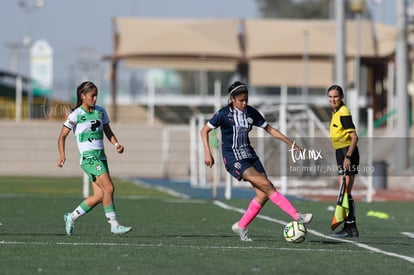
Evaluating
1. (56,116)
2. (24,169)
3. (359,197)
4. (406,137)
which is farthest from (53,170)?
(359,197)

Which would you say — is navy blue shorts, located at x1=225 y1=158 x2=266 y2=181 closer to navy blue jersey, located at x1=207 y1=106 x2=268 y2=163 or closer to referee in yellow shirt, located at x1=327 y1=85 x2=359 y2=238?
navy blue jersey, located at x1=207 y1=106 x2=268 y2=163

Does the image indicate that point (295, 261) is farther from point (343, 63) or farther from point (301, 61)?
point (301, 61)

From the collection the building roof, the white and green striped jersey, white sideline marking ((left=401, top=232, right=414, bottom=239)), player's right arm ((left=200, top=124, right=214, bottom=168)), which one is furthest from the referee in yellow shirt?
the building roof

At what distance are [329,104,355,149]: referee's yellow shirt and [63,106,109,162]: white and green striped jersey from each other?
3398 millimetres

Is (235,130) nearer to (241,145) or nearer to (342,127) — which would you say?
(241,145)

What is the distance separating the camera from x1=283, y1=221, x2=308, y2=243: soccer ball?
15.1 metres

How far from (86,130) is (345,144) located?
12.3 ft

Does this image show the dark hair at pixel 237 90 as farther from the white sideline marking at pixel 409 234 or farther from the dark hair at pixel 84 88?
the white sideline marking at pixel 409 234

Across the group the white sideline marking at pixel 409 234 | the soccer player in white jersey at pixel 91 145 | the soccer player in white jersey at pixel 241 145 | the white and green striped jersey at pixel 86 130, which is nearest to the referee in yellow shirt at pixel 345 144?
the white sideline marking at pixel 409 234

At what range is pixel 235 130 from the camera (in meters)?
15.6

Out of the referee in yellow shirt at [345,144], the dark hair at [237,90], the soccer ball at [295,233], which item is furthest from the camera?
the referee in yellow shirt at [345,144]

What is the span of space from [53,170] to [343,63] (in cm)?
1996

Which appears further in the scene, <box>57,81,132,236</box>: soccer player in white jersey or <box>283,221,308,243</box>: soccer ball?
<box>57,81,132,236</box>: soccer player in white jersey

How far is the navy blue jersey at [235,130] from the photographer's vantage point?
51.2 feet
